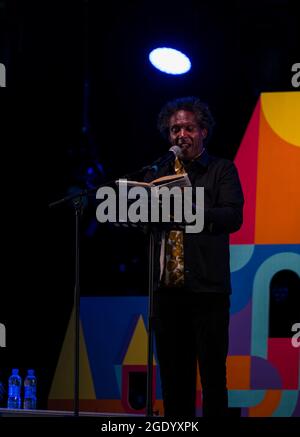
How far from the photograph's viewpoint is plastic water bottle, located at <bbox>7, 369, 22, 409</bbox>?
5121 millimetres

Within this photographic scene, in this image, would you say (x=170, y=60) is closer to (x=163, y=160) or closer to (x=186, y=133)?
(x=186, y=133)

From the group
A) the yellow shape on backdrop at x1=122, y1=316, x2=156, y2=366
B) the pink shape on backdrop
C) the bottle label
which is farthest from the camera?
the bottle label

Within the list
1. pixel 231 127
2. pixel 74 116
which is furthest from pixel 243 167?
pixel 74 116

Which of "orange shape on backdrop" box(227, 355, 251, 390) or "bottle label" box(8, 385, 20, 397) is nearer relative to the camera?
"orange shape on backdrop" box(227, 355, 251, 390)

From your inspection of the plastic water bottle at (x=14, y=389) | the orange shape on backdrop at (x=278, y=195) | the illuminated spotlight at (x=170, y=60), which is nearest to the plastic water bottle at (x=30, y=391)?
the plastic water bottle at (x=14, y=389)

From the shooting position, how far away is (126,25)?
5168mm

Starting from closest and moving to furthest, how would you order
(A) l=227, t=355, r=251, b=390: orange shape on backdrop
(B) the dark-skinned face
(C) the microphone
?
(C) the microphone
(B) the dark-skinned face
(A) l=227, t=355, r=251, b=390: orange shape on backdrop

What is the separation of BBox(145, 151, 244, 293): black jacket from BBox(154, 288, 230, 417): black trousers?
8cm

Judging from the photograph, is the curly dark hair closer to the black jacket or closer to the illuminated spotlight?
the black jacket

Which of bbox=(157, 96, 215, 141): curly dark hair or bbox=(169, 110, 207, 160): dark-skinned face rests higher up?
bbox=(157, 96, 215, 141): curly dark hair

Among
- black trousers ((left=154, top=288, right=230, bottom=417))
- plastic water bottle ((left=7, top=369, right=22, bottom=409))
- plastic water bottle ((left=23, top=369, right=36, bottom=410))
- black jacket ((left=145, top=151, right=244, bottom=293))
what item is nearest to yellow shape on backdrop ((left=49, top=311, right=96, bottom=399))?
plastic water bottle ((left=23, top=369, right=36, bottom=410))

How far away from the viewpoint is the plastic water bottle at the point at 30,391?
508 centimetres

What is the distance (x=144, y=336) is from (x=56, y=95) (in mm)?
1840

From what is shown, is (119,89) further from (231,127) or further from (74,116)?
Result: (231,127)
